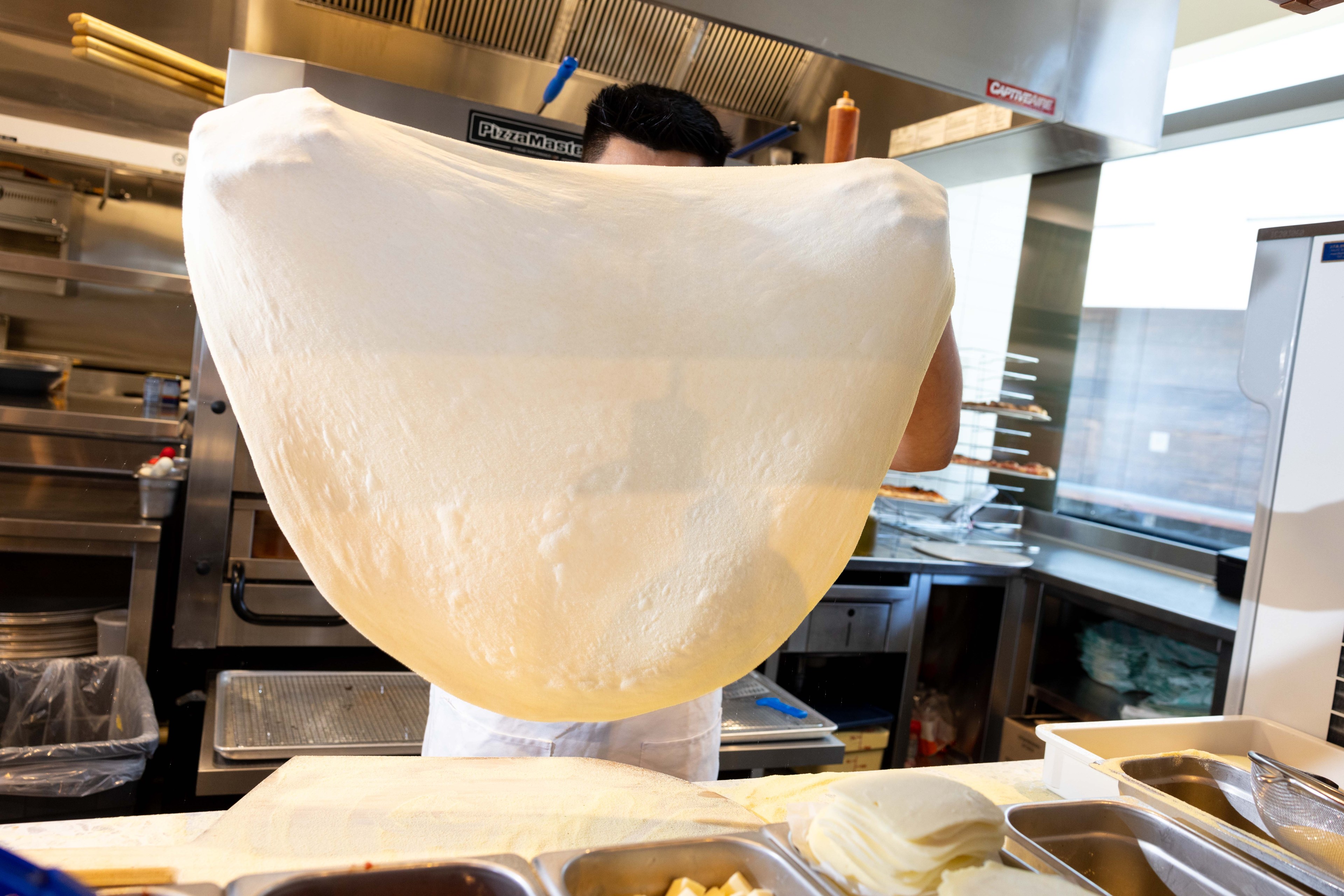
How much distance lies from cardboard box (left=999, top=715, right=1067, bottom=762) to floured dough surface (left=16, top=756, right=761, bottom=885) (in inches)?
85.1

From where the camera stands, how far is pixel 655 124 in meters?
1.39

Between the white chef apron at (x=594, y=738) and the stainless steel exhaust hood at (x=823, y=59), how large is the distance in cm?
147

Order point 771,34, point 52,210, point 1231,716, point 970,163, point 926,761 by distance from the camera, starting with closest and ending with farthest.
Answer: point 1231,716 < point 771,34 < point 970,163 < point 926,761 < point 52,210

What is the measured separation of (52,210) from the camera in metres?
3.90

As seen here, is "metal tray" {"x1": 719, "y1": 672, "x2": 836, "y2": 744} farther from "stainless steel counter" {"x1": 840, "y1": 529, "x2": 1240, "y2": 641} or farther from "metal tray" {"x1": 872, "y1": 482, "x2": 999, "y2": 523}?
"metal tray" {"x1": 872, "y1": 482, "x2": 999, "y2": 523}

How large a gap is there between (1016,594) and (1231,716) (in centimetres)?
149

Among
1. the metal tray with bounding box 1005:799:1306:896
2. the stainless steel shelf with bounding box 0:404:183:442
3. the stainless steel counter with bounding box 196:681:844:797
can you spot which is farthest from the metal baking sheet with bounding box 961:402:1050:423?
the stainless steel shelf with bounding box 0:404:183:442

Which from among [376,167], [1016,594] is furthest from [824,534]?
[1016,594]

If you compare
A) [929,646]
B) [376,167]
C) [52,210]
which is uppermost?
[52,210]

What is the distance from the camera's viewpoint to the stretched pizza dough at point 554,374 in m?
0.51

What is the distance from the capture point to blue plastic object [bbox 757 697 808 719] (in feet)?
6.95

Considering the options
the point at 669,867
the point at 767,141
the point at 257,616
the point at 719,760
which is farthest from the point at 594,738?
the point at 767,141

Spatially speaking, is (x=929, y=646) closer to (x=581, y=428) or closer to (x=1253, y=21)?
(x=1253, y=21)

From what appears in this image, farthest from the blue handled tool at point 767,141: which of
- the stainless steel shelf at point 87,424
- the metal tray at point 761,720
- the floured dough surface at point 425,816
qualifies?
the stainless steel shelf at point 87,424
